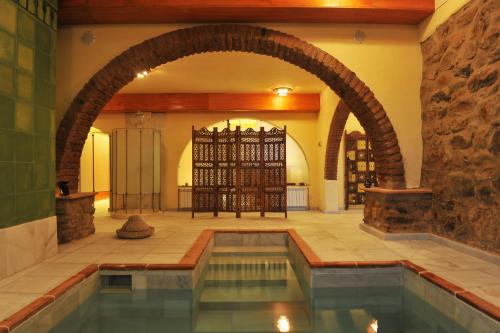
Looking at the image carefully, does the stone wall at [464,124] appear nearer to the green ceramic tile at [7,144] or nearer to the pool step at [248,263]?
the pool step at [248,263]

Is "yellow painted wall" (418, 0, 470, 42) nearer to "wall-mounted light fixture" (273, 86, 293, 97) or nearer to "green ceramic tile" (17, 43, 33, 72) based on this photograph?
"wall-mounted light fixture" (273, 86, 293, 97)

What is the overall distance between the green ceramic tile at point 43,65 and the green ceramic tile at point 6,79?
0.46 metres

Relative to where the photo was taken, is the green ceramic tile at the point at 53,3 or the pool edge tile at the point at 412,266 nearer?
the pool edge tile at the point at 412,266

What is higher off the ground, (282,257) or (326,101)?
(326,101)

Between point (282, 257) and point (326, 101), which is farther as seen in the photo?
point (326, 101)

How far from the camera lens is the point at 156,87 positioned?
27.1 ft

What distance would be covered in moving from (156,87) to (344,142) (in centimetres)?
472

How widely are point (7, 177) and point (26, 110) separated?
28.7 inches


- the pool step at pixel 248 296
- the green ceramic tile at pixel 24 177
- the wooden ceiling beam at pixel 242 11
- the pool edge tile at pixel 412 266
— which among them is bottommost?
the pool step at pixel 248 296

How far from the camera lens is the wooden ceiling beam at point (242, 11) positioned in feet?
14.5

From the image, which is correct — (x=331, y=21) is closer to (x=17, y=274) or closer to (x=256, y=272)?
(x=256, y=272)

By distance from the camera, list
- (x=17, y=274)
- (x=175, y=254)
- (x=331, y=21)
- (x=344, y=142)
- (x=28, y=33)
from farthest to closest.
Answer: (x=344, y=142) → (x=331, y=21) → (x=175, y=254) → (x=28, y=33) → (x=17, y=274)

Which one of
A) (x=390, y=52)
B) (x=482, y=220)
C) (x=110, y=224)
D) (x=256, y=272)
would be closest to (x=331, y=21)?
(x=390, y=52)

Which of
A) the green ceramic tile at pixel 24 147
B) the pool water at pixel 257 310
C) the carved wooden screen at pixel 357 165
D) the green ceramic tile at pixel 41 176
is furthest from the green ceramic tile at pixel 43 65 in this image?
the carved wooden screen at pixel 357 165
